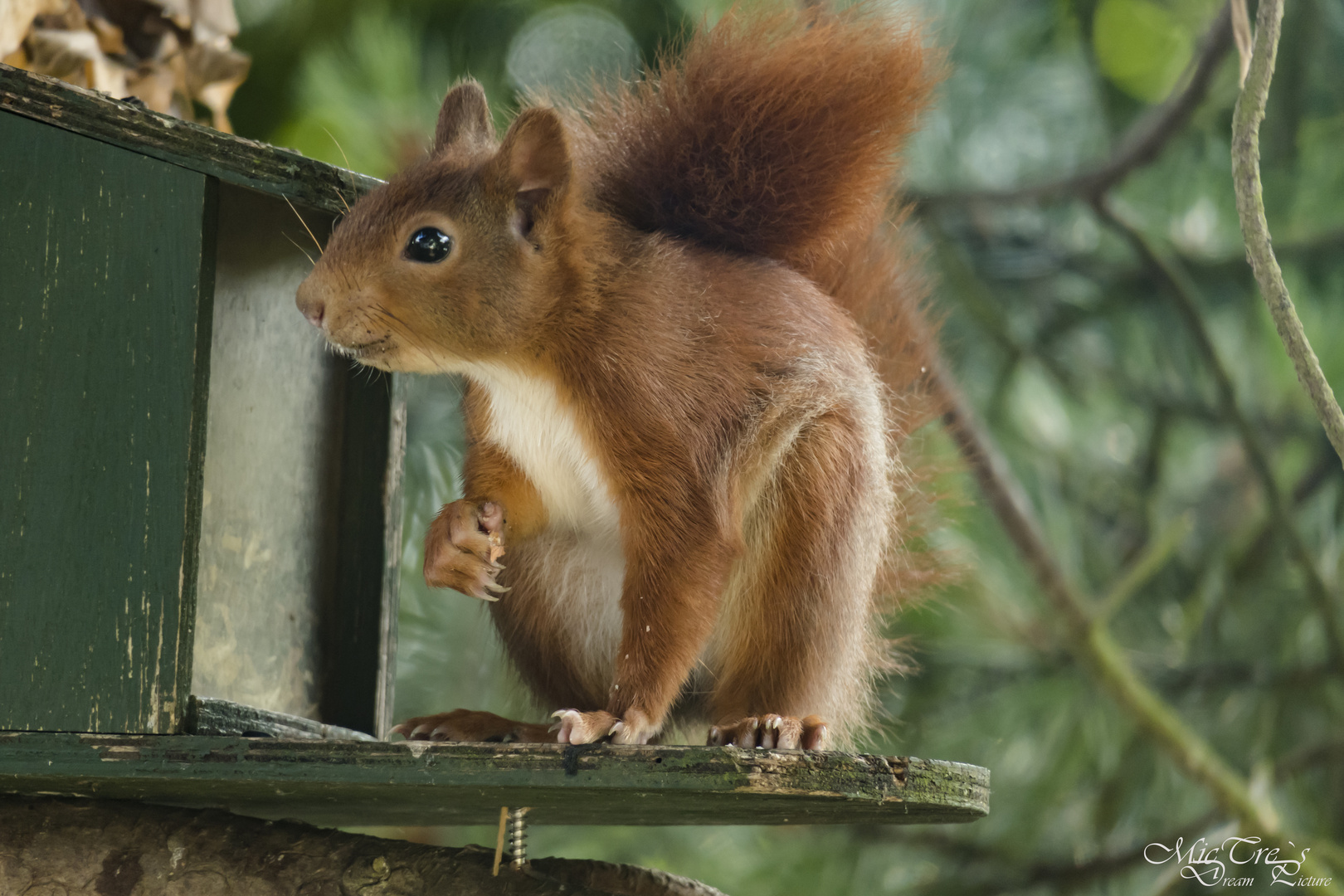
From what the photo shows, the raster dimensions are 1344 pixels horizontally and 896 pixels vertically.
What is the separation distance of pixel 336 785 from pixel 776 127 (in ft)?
2.59

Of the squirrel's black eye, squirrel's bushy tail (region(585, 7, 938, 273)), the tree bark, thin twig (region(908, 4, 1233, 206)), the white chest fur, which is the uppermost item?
thin twig (region(908, 4, 1233, 206))

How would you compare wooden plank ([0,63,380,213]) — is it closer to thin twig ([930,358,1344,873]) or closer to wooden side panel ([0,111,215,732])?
wooden side panel ([0,111,215,732])

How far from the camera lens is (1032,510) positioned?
232 cm

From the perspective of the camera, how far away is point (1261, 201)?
3.36 feet

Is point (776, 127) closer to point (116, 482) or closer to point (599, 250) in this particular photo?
point (599, 250)

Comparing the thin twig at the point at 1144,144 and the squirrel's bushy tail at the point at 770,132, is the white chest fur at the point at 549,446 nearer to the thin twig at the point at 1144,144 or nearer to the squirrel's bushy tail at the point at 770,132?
the squirrel's bushy tail at the point at 770,132

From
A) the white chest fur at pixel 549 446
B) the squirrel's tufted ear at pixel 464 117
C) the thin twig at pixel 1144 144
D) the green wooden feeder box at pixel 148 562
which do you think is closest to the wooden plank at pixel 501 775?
the green wooden feeder box at pixel 148 562

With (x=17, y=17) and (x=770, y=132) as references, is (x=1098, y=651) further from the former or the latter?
(x=17, y=17)

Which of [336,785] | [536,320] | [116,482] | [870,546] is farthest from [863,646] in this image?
[116,482]

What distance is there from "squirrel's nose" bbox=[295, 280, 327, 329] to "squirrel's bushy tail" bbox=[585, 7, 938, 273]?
324 millimetres

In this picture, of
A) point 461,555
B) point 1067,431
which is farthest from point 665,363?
point 1067,431

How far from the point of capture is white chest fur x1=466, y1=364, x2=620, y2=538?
4.37 ft

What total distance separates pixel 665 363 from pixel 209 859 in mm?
627

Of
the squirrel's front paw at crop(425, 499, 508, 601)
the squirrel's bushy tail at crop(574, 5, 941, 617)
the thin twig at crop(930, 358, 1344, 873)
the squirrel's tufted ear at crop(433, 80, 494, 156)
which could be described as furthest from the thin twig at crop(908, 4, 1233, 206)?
the squirrel's front paw at crop(425, 499, 508, 601)
